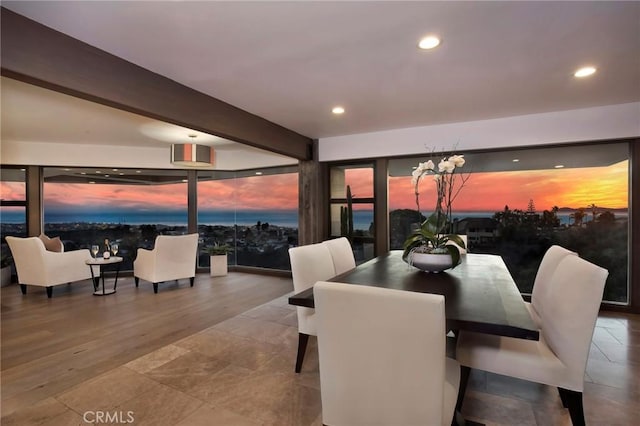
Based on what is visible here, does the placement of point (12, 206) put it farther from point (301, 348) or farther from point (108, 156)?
point (301, 348)

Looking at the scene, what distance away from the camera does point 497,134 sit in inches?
152

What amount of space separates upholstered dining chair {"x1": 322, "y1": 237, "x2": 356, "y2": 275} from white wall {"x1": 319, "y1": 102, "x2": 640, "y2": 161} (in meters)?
2.11

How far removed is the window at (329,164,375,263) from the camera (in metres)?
4.79

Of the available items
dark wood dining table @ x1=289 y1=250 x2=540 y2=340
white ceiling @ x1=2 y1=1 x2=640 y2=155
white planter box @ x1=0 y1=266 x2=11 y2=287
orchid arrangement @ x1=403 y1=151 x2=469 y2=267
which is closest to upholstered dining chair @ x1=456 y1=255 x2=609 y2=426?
dark wood dining table @ x1=289 y1=250 x2=540 y2=340

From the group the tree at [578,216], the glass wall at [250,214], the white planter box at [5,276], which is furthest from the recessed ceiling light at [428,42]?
the white planter box at [5,276]

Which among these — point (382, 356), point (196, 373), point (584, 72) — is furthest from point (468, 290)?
point (584, 72)

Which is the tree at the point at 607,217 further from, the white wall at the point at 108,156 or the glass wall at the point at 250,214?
the glass wall at the point at 250,214

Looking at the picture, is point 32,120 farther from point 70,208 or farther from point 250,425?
point 250,425

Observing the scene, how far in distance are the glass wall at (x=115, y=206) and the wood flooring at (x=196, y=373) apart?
221cm

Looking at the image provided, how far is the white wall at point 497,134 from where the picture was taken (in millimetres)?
3385

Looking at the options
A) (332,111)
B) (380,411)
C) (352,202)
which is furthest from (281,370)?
(352,202)

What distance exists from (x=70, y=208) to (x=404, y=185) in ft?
20.3

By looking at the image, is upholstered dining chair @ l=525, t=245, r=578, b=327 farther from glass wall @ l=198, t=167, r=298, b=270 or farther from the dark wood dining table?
glass wall @ l=198, t=167, r=298, b=270

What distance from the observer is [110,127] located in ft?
14.0
